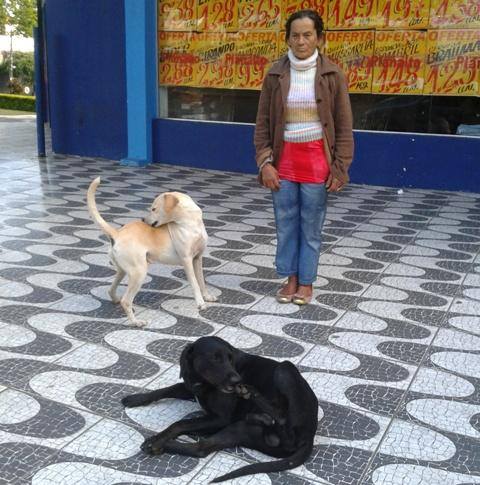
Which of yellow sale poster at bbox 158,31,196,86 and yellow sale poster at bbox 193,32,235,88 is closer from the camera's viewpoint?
yellow sale poster at bbox 193,32,235,88

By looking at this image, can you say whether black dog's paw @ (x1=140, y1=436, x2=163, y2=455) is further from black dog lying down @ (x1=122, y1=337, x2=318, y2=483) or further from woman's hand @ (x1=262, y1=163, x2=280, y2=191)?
woman's hand @ (x1=262, y1=163, x2=280, y2=191)

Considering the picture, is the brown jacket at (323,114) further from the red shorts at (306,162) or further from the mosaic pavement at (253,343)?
the mosaic pavement at (253,343)

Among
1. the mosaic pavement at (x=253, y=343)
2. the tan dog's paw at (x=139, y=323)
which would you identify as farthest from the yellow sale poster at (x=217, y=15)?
the tan dog's paw at (x=139, y=323)

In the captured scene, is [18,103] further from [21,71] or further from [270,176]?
[270,176]

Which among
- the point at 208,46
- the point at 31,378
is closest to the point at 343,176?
the point at 31,378

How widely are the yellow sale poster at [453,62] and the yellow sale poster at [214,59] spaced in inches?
112

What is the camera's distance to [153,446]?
262cm

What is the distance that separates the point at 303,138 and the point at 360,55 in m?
4.97

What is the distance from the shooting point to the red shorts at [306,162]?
13.7 feet

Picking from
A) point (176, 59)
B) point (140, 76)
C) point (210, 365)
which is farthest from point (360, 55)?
point (210, 365)

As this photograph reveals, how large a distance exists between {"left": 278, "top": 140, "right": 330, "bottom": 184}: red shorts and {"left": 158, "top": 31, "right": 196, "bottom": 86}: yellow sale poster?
6.13 metres

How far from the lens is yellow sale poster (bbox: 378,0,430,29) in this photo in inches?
325

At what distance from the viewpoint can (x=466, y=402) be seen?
3.13 metres

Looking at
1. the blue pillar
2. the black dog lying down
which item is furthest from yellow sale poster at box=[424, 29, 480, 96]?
the black dog lying down
